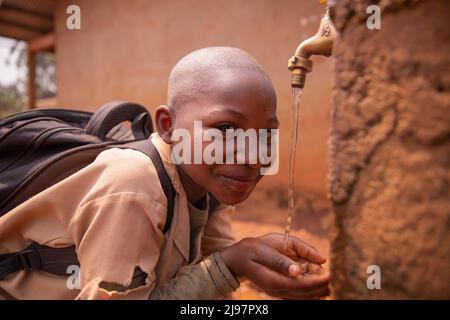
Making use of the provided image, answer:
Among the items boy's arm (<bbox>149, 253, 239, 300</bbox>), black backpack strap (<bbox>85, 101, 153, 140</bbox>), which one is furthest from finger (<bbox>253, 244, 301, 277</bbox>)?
black backpack strap (<bbox>85, 101, 153, 140</bbox>)

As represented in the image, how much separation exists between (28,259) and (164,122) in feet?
1.94

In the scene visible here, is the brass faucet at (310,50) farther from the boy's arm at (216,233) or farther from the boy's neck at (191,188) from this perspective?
the boy's arm at (216,233)

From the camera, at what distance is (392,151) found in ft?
2.32

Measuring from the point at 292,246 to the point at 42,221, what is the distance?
0.75 meters

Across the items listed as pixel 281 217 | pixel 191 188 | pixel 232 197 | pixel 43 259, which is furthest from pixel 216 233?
pixel 281 217

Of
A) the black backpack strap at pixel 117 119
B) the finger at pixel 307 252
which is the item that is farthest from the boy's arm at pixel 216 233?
the finger at pixel 307 252

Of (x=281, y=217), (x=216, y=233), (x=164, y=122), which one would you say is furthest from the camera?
(x=281, y=217)

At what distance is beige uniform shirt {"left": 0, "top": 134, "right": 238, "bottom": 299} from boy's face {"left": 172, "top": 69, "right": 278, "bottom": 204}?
0.12 meters

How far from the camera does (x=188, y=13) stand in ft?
15.7

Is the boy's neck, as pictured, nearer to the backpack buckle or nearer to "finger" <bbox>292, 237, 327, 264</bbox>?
"finger" <bbox>292, 237, 327, 264</bbox>

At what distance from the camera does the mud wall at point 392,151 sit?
0.66 meters

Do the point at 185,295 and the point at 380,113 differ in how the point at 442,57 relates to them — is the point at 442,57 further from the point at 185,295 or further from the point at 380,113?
the point at 185,295

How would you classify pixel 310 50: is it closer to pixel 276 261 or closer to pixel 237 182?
pixel 237 182
